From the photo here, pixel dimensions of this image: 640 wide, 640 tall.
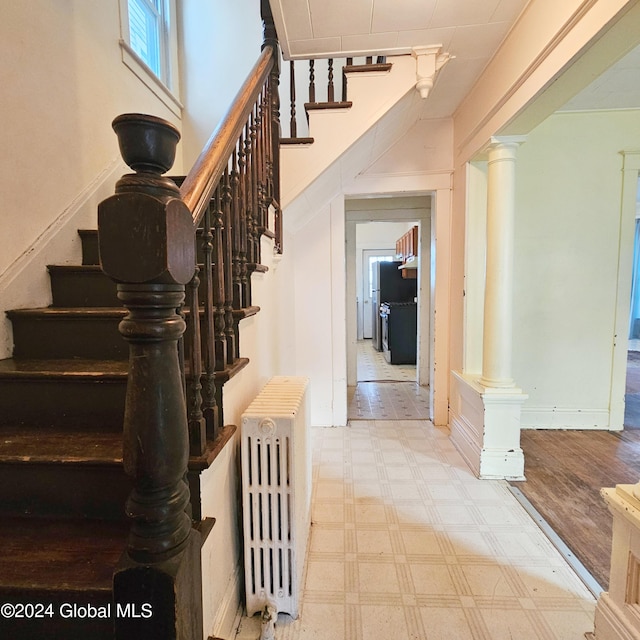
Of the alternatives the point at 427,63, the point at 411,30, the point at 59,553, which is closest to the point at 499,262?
the point at 427,63

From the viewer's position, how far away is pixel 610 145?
2.71 meters

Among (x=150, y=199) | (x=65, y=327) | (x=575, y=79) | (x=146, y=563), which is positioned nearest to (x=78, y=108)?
(x=65, y=327)

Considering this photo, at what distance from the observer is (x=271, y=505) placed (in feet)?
4.00

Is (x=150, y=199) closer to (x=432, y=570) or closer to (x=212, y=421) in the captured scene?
(x=212, y=421)

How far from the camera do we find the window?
2275 millimetres

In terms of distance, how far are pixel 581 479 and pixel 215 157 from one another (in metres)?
2.67

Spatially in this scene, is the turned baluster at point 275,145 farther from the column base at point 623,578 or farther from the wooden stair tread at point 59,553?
Result: the column base at point 623,578

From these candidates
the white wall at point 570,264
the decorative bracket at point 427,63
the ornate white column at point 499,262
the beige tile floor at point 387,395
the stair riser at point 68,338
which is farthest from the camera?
→ the beige tile floor at point 387,395

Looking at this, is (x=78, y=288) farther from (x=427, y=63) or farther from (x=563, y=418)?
(x=563, y=418)

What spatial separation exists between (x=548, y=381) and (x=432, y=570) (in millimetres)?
2100

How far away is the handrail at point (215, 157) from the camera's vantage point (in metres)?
0.86

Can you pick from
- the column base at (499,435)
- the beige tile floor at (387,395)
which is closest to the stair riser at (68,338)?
the column base at (499,435)

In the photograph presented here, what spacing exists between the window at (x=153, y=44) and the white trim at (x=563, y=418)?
12.8 feet

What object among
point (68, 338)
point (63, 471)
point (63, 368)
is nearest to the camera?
point (63, 471)
